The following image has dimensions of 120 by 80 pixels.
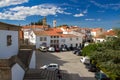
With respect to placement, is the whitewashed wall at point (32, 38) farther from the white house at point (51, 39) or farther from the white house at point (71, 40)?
the white house at point (71, 40)

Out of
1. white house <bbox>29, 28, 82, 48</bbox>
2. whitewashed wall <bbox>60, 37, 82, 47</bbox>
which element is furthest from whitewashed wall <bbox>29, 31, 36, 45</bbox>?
whitewashed wall <bbox>60, 37, 82, 47</bbox>

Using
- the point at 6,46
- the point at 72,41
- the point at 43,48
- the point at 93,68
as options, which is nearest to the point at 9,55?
the point at 6,46

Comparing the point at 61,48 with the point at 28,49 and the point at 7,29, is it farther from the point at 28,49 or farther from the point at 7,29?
the point at 7,29

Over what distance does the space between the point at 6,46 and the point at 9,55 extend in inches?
49.5

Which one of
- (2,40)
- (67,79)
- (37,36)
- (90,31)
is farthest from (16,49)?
(90,31)

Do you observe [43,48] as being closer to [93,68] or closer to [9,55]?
[93,68]

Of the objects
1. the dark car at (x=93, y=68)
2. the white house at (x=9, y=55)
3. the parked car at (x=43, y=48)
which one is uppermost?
the white house at (x=9, y=55)

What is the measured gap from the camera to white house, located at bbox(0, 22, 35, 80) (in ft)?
54.2

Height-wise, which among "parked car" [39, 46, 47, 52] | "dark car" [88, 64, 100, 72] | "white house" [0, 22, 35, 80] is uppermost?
"white house" [0, 22, 35, 80]

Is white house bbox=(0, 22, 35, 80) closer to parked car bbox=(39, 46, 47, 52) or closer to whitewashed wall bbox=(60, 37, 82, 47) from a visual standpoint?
parked car bbox=(39, 46, 47, 52)

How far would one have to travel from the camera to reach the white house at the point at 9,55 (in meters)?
16.5

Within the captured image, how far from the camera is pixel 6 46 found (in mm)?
22297

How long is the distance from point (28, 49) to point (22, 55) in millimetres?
2178

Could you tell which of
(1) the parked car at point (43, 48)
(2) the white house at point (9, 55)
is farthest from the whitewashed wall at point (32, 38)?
(2) the white house at point (9, 55)
